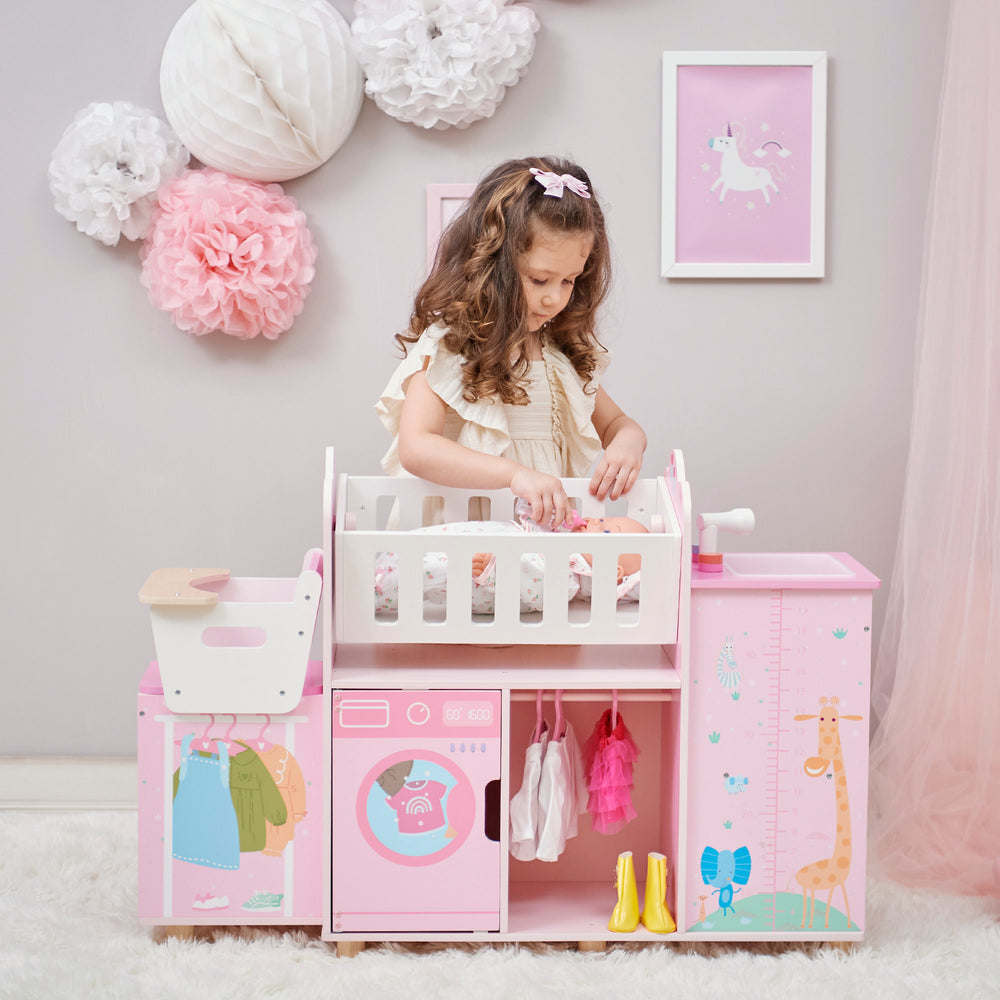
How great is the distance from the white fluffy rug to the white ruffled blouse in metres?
0.72

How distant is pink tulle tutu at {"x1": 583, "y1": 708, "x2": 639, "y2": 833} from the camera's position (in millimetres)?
1471

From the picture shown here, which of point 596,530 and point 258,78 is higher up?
point 258,78

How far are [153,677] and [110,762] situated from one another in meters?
0.75

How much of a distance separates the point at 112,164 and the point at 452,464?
36.7 inches

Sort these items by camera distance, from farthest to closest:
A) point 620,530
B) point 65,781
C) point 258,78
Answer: point 65,781
point 258,78
point 620,530

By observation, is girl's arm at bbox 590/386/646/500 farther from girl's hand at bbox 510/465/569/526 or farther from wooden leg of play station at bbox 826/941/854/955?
wooden leg of play station at bbox 826/941/854/955

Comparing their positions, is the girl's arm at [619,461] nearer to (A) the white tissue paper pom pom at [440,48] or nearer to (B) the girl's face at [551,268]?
(B) the girl's face at [551,268]

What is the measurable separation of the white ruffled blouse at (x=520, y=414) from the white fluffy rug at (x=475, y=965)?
724 millimetres

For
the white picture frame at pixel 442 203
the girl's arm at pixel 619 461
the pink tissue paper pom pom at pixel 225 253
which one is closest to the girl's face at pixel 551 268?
the girl's arm at pixel 619 461

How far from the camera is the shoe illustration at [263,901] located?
4.77ft

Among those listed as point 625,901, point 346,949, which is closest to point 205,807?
point 346,949

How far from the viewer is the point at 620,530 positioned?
1.51 m

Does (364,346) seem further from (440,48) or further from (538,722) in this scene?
(538,722)

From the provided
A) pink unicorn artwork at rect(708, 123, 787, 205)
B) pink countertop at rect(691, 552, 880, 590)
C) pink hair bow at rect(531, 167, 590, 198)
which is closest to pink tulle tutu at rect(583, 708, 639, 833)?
pink countertop at rect(691, 552, 880, 590)
